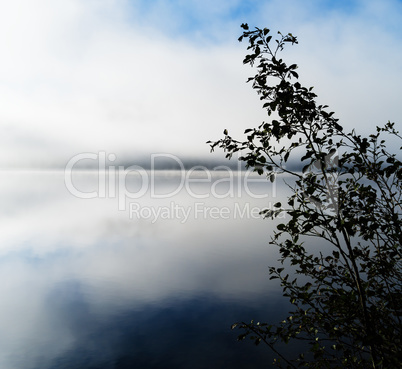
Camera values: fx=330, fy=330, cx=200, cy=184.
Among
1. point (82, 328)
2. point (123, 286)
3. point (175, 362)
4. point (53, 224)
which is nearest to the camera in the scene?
point (175, 362)

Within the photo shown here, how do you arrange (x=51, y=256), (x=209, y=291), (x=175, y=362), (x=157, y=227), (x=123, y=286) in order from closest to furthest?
1. (x=175, y=362)
2. (x=209, y=291)
3. (x=123, y=286)
4. (x=51, y=256)
5. (x=157, y=227)

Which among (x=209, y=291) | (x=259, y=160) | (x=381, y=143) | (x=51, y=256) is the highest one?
(x=381, y=143)

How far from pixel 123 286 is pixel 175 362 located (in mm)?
8663

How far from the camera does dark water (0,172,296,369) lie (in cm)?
1166

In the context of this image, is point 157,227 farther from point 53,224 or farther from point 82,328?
point 82,328

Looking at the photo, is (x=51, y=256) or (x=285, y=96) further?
(x=51, y=256)

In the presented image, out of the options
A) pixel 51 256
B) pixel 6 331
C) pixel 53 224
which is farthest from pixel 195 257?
pixel 53 224

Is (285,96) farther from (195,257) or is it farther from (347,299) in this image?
(195,257)

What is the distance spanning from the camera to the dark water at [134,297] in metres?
11.7

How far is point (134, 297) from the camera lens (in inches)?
675

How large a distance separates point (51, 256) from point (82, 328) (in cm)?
1592

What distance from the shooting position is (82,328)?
44.4 feet

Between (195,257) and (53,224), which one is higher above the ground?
(53,224)

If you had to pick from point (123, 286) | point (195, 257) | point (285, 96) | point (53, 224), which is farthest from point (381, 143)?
point (53, 224)
